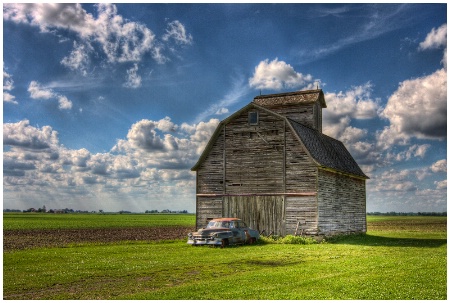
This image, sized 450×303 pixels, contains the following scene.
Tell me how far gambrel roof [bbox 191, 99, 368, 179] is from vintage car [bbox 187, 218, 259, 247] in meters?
6.80

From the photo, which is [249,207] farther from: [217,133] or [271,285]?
[271,285]

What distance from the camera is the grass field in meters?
13.0

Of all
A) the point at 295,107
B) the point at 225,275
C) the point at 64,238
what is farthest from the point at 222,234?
the point at 64,238

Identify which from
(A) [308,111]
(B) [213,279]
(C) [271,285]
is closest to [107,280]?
(B) [213,279]

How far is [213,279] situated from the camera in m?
15.2

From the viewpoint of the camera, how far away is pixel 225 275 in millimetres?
16016

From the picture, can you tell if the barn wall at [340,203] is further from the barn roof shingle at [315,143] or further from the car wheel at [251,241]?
the car wheel at [251,241]

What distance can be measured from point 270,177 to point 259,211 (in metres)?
2.39

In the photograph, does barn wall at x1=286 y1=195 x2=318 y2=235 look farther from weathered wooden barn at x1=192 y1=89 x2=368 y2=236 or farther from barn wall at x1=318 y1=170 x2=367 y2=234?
barn wall at x1=318 y1=170 x2=367 y2=234

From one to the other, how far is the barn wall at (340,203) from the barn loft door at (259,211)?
104 inches

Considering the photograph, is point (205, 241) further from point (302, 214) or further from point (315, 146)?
point (315, 146)

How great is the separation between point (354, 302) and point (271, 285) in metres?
3.00

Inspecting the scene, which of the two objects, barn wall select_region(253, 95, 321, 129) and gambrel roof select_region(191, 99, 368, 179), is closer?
gambrel roof select_region(191, 99, 368, 179)

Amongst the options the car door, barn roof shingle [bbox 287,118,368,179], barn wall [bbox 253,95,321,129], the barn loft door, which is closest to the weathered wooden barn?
the barn loft door
